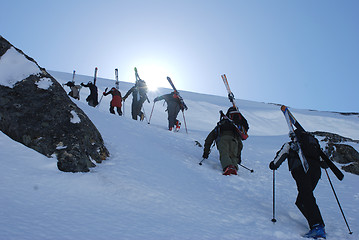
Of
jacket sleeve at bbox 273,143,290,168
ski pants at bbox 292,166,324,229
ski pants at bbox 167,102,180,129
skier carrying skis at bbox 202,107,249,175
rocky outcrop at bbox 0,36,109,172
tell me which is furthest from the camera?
ski pants at bbox 167,102,180,129

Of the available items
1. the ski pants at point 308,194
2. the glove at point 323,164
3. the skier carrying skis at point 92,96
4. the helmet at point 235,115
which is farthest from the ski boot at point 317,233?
the skier carrying skis at point 92,96

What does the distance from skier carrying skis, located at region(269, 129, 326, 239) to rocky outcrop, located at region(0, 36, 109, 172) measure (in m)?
2.94

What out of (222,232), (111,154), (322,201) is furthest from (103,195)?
(322,201)

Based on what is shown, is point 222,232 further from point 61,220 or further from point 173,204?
point 61,220

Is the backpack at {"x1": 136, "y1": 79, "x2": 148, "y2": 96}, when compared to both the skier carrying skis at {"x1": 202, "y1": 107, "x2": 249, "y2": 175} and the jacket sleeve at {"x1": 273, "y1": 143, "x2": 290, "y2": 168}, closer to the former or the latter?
the skier carrying skis at {"x1": 202, "y1": 107, "x2": 249, "y2": 175}

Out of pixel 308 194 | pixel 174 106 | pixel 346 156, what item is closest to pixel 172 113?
pixel 174 106

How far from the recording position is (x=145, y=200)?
3318 millimetres

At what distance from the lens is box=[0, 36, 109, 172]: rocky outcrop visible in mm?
3828

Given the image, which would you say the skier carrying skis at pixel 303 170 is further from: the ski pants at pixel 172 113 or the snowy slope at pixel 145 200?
the ski pants at pixel 172 113

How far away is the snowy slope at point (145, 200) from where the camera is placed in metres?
2.30

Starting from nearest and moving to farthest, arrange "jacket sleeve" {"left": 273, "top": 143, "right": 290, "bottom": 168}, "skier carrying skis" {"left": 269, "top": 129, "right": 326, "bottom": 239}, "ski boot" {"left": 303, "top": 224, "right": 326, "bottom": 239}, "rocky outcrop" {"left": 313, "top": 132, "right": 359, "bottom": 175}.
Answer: "ski boot" {"left": 303, "top": 224, "right": 326, "bottom": 239} → "skier carrying skis" {"left": 269, "top": 129, "right": 326, "bottom": 239} → "jacket sleeve" {"left": 273, "top": 143, "right": 290, "bottom": 168} → "rocky outcrop" {"left": 313, "top": 132, "right": 359, "bottom": 175}

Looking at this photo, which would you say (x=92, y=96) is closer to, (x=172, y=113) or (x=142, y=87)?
(x=142, y=87)

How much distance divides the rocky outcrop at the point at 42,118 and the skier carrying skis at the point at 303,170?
294 cm

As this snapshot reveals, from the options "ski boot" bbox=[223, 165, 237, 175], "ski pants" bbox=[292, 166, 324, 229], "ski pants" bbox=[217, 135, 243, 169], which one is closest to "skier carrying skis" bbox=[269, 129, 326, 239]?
"ski pants" bbox=[292, 166, 324, 229]
